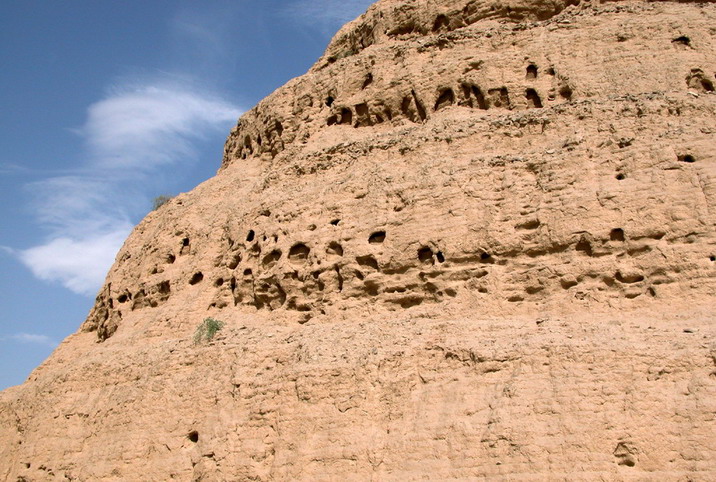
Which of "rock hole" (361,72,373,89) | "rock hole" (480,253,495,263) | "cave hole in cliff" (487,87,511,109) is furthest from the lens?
"rock hole" (361,72,373,89)

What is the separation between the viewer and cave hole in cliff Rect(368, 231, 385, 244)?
42.4 ft

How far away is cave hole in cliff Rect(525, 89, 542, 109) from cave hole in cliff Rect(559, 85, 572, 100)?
0.43 m

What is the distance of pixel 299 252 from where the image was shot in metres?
13.7

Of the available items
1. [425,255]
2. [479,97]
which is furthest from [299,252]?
[479,97]

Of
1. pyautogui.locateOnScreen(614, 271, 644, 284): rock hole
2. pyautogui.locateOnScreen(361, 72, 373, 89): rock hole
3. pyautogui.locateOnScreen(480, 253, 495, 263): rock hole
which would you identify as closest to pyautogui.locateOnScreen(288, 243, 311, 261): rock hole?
pyautogui.locateOnScreen(480, 253, 495, 263): rock hole

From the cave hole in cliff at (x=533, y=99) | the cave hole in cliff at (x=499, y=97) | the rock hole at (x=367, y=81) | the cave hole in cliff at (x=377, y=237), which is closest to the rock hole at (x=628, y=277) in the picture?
the cave hole in cliff at (x=377, y=237)

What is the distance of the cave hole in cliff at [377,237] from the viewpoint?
42.4 ft

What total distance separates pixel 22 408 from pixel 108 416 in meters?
3.23

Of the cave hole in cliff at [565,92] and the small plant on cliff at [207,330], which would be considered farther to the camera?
the cave hole in cliff at [565,92]

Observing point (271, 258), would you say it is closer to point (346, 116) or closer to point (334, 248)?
point (334, 248)

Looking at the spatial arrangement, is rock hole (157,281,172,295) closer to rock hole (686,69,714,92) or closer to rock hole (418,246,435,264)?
rock hole (418,246,435,264)

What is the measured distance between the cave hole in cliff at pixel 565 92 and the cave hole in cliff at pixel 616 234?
4.01m

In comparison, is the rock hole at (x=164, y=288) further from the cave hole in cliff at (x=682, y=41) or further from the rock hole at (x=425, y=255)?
the cave hole in cliff at (x=682, y=41)

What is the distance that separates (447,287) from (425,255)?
78 centimetres
